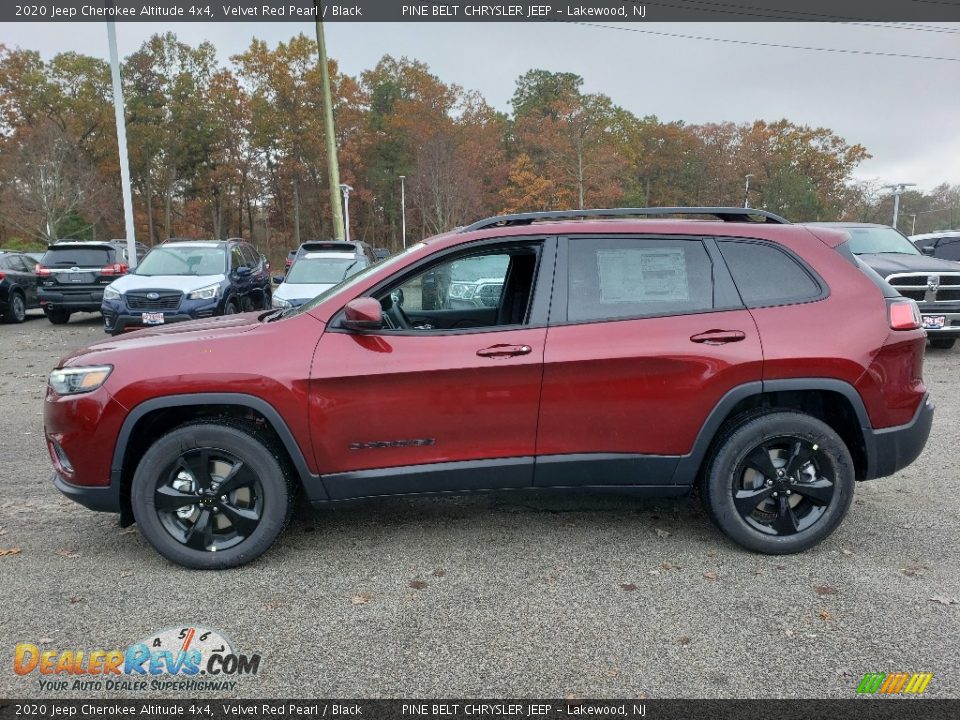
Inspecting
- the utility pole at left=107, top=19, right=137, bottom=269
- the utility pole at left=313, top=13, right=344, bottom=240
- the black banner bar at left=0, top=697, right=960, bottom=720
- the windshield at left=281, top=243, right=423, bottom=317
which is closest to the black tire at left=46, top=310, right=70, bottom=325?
the utility pole at left=107, top=19, right=137, bottom=269

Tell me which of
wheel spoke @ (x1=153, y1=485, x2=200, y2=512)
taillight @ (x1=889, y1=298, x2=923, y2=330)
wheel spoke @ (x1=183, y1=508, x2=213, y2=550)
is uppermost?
taillight @ (x1=889, y1=298, x2=923, y2=330)

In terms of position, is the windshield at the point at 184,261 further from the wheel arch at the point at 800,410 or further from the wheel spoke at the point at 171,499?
the wheel arch at the point at 800,410

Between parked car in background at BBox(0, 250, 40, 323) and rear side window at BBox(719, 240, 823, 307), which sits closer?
rear side window at BBox(719, 240, 823, 307)

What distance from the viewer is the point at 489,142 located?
4709cm

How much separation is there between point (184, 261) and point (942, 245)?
1365 cm

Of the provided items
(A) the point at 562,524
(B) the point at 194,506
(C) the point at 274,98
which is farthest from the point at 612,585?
(C) the point at 274,98

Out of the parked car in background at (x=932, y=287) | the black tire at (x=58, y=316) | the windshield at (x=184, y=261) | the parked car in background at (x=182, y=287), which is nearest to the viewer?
the parked car in background at (x=932, y=287)

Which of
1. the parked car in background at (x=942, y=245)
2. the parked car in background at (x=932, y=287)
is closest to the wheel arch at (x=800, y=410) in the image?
the parked car in background at (x=932, y=287)

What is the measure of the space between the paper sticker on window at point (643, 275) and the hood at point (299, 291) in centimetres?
761

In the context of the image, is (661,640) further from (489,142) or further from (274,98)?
(274,98)

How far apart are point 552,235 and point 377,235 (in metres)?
58.1

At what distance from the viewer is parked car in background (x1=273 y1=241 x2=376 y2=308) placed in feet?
35.2

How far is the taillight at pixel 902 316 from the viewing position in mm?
3549

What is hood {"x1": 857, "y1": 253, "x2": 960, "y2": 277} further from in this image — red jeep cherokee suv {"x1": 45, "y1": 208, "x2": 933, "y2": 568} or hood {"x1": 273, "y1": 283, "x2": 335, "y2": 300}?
hood {"x1": 273, "y1": 283, "x2": 335, "y2": 300}
